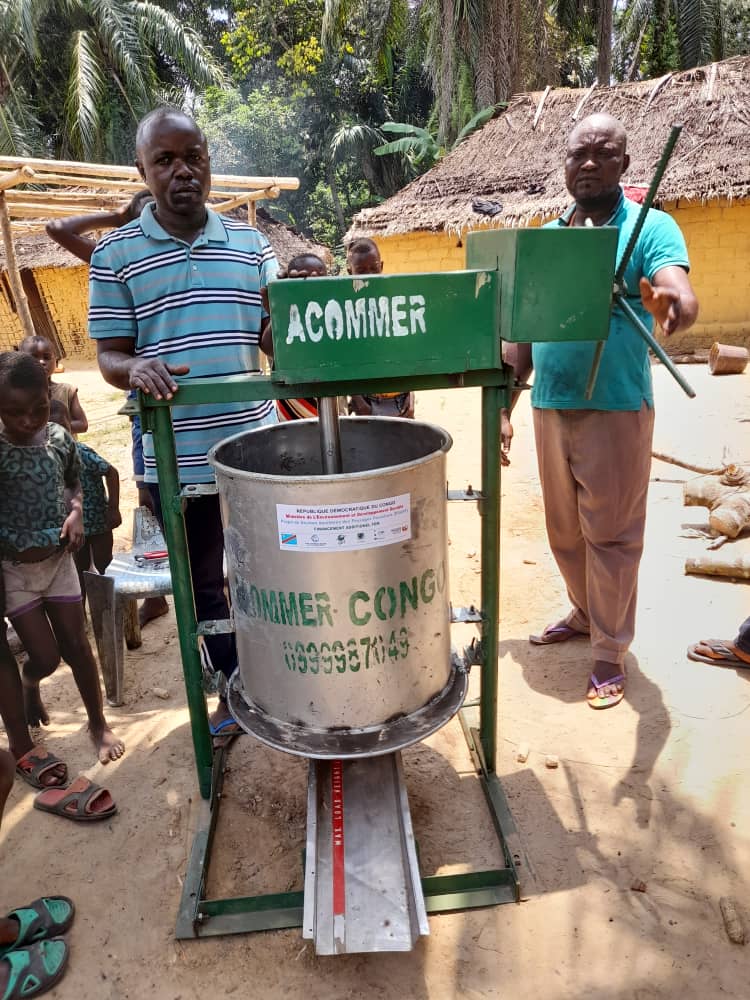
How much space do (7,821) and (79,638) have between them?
2.01 ft

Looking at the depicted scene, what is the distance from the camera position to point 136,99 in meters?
18.0

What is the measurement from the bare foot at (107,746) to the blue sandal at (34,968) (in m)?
0.77

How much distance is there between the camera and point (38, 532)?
2.45 m

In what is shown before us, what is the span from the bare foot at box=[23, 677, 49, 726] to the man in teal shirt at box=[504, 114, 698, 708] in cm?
207

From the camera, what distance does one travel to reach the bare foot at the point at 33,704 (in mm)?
2751

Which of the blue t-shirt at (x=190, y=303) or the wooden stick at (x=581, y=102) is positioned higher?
the wooden stick at (x=581, y=102)

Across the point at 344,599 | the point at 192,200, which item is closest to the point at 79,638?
the point at 344,599

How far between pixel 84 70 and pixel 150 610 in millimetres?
17649

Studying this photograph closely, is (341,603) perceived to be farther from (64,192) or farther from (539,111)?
(539,111)

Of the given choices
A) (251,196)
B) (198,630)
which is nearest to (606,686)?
(198,630)

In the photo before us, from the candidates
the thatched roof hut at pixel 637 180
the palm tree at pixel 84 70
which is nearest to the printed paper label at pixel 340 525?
the thatched roof hut at pixel 637 180

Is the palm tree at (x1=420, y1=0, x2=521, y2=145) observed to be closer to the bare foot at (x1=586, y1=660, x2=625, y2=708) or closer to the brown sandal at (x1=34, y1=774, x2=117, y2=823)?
the bare foot at (x1=586, y1=660, x2=625, y2=708)

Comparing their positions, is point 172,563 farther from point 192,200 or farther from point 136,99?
point 136,99

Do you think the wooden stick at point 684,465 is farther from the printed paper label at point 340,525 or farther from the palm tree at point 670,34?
the palm tree at point 670,34
